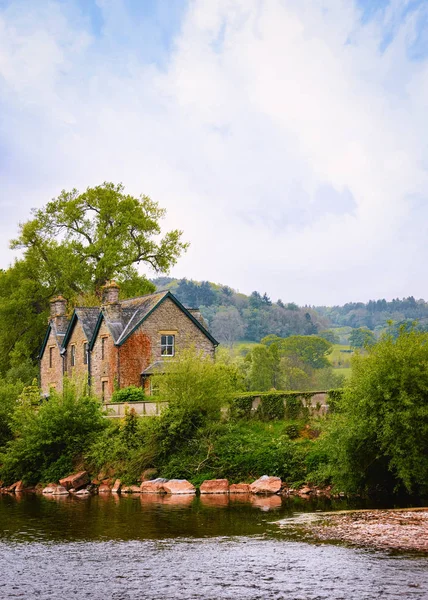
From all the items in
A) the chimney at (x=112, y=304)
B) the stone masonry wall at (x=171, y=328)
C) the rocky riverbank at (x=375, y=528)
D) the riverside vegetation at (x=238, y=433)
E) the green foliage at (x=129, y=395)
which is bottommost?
the rocky riverbank at (x=375, y=528)

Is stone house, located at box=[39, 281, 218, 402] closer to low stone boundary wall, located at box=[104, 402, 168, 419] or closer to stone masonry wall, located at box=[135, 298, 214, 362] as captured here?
stone masonry wall, located at box=[135, 298, 214, 362]

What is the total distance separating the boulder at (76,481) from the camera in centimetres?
4228

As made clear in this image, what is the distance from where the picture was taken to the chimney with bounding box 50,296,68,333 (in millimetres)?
66812

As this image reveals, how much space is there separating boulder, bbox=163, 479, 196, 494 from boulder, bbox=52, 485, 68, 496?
5.79 metres

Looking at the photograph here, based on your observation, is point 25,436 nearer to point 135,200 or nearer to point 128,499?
point 128,499

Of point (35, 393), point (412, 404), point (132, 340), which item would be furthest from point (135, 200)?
point (412, 404)

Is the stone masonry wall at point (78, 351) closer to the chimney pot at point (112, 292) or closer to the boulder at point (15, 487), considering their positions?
the chimney pot at point (112, 292)

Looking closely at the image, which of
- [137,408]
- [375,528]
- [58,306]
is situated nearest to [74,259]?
[58,306]

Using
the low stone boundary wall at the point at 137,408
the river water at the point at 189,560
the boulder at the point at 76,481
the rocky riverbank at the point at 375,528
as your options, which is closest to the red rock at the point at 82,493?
the boulder at the point at 76,481

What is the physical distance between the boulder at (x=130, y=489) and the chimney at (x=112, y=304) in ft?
60.2

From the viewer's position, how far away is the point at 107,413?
48.2m

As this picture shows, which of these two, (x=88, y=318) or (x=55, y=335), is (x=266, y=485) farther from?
(x=55, y=335)

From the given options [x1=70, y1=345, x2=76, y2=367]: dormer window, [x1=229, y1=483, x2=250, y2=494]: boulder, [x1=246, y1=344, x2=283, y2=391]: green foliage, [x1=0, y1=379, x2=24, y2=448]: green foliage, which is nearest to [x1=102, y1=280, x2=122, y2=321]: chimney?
[x1=70, y1=345, x2=76, y2=367]: dormer window

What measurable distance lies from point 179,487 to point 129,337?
18165mm
